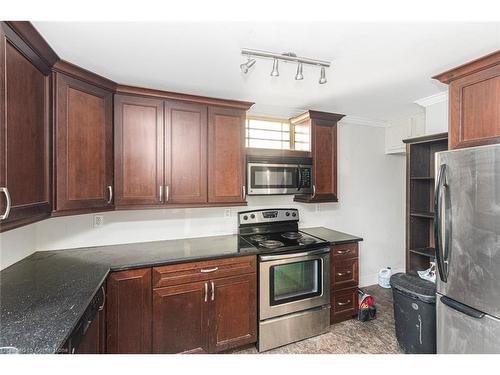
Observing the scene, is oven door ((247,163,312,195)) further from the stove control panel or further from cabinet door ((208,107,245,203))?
the stove control panel

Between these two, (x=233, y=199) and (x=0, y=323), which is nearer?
(x=0, y=323)

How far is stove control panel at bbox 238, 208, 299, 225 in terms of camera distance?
2688mm

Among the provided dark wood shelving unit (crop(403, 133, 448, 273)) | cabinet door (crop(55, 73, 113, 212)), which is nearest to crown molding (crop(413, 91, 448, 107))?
dark wood shelving unit (crop(403, 133, 448, 273))

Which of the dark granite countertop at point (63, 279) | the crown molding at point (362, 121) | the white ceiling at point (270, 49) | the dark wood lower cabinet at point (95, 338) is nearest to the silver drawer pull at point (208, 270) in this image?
the dark granite countertop at point (63, 279)

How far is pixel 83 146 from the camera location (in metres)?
1.74

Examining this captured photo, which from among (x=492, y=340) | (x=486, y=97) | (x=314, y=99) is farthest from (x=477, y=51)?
(x=492, y=340)

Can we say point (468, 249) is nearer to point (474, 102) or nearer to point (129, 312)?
point (474, 102)

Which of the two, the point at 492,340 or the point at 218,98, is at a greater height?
the point at 218,98

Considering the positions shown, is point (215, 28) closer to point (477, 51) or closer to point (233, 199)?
point (233, 199)

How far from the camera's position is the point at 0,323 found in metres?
1.05

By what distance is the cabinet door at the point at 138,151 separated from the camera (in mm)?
2002

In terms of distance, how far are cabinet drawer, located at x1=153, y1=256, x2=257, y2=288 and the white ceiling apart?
59.6 inches

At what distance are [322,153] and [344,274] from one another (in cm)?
135

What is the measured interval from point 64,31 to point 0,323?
4.88 feet
